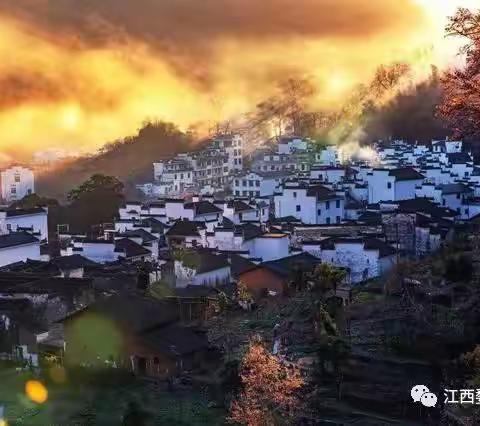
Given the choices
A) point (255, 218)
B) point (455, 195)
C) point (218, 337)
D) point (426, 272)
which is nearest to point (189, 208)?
point (255, 218)

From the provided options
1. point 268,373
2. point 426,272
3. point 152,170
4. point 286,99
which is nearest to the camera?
point 268,373

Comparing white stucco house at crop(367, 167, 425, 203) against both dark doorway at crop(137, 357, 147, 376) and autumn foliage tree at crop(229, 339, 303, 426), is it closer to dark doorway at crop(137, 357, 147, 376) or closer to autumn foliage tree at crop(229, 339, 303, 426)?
dark doorway at crop(137, 357, 147, 376)

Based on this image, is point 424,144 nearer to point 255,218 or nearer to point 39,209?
point 255,218

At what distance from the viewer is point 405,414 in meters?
8.30

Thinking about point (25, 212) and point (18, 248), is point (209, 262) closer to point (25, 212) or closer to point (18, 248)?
point (18, 248)

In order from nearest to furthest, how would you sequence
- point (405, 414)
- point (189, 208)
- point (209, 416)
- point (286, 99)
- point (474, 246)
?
point (405, 414) < point (209, 416) < point (474, 246) < point (189, 208) < point (286, 99)

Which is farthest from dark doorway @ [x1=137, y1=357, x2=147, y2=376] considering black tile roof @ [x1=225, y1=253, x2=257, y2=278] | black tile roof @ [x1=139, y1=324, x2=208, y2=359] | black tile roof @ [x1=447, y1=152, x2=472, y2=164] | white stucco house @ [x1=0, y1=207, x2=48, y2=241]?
black tile roof @ [x1=447, y1=152, x2=472, y2=164]

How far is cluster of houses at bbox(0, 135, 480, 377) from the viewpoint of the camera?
1198 centimetres

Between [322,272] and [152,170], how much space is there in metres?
27.2

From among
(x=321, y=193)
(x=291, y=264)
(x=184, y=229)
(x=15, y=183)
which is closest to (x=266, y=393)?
(x=291, y=264)

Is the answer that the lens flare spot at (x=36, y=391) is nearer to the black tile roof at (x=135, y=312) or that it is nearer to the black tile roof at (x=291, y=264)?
the black tile roof at (x=135, y=312)

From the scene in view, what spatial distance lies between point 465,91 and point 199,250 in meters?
12.6

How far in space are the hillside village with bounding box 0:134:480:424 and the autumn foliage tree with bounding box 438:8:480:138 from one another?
2.26 metres

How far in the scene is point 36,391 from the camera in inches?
423
